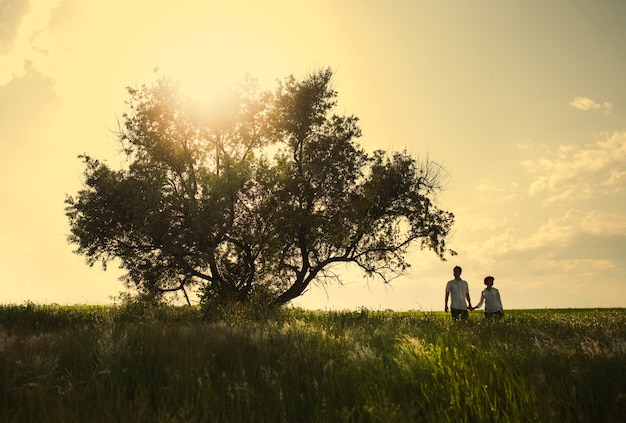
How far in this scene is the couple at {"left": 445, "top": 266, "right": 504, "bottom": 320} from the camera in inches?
685

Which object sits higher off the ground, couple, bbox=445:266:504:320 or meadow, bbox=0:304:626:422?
couple, bbox=445:266:504:320

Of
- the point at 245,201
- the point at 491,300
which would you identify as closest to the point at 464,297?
the point at 491,300

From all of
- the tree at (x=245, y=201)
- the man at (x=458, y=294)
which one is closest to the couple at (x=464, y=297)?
the man at (x=458, y=294)

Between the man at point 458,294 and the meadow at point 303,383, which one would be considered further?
the man at point 458,294

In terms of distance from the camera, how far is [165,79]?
2414 centimetres

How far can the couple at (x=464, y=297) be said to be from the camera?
1739 centimetres

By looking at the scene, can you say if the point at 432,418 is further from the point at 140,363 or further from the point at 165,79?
the point at 165,79

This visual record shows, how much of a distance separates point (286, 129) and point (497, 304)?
558 inches

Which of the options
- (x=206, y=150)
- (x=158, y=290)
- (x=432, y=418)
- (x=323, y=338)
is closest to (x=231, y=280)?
(x=158, y=290)

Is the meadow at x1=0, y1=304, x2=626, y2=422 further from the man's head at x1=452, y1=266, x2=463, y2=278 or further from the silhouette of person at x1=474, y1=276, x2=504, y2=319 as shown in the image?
the silhouette of person at x1=474, y1=276, x2=504, y2=319

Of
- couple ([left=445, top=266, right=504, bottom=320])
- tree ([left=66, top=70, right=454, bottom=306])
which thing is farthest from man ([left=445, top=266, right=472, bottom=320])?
tree ([left=66, top=70, right=454, bottom=306])

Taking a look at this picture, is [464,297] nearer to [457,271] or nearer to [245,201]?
[457,271]

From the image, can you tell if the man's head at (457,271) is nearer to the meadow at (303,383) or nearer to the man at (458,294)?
the man at (458,294)

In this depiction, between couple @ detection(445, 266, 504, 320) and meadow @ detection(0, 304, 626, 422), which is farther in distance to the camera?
couple @ detection(445, 266, 504, 320)
